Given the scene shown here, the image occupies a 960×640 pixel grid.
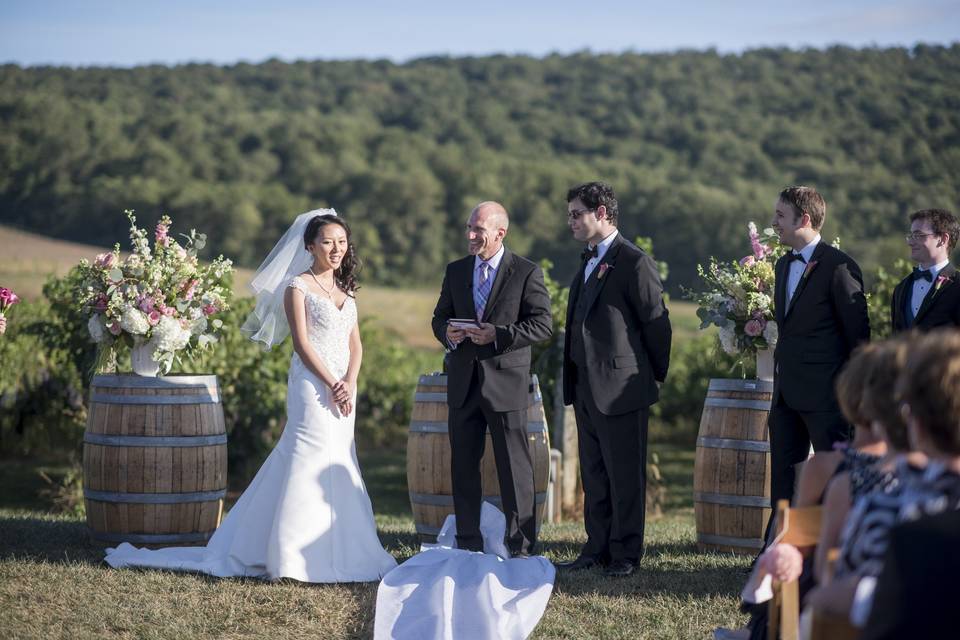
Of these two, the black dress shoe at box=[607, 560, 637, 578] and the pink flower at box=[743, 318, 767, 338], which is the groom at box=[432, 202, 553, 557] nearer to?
the black dress shoe at box=[607, 560, 637, 578]

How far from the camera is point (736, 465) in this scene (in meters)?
7.12

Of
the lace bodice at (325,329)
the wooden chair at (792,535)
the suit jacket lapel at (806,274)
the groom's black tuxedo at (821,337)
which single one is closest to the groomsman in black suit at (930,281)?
the groom's black tuxedo at (821,337)

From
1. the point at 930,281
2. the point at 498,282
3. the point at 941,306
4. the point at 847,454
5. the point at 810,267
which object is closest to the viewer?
the point at 847,454

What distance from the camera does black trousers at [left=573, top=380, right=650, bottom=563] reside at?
6.51 m

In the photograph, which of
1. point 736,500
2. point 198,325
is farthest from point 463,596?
point 198,325

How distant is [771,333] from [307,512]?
126 inches

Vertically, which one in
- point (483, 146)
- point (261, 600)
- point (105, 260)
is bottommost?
point (261, 600)

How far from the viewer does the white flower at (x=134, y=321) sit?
709 centimetres

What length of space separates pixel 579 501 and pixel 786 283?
4.94 meters

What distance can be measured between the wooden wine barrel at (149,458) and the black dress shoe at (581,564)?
2.42m

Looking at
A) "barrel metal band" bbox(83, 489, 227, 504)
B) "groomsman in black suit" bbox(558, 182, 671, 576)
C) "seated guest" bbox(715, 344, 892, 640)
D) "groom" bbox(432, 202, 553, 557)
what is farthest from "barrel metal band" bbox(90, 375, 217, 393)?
"seated guest" bbox(715, 344, 892, 640)

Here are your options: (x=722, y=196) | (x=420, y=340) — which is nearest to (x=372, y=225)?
(x=722, y=196)

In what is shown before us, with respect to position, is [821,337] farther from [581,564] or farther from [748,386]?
[581,564]

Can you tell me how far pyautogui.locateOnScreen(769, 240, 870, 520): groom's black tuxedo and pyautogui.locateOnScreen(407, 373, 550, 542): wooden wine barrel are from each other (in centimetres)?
189
